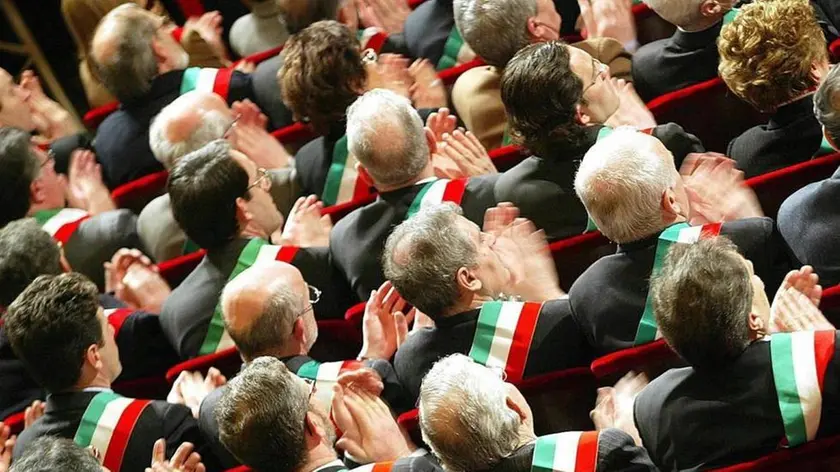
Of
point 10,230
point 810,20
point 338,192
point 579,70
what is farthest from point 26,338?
point 810,20

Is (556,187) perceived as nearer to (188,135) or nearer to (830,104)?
(830,104)

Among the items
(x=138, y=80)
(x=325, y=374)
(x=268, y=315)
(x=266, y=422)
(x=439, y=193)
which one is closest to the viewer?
(x=266, y=422)

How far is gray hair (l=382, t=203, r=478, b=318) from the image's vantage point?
3127 millimetres

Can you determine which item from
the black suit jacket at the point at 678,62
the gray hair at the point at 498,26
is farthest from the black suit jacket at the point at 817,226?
the gray hair at the point at 498,26

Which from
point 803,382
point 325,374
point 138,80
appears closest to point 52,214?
point 138,80

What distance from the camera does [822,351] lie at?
2.51 meters

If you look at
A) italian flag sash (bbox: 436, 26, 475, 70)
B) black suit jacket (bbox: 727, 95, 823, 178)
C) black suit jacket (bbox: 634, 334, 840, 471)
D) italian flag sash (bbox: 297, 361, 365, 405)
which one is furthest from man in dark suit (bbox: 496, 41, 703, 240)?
italian flag sash (bbox: 436, 26, 475, 70)

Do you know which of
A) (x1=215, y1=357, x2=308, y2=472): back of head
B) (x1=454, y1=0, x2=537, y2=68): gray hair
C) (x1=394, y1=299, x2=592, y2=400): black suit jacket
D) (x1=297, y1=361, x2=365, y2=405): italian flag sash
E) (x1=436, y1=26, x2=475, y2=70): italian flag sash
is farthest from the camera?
(x1=436, y1=26, x2=475, y2=70): italian flag sash

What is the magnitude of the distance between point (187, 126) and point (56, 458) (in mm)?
1601

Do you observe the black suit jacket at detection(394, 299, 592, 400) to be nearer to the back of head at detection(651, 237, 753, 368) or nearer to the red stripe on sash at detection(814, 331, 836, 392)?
the back of head at detection(651, 237, 753, 368)

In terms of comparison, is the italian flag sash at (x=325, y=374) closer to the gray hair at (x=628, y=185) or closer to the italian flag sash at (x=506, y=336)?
the italian flag sash at (x=506, y=336)

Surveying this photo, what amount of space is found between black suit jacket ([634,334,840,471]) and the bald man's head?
984mm

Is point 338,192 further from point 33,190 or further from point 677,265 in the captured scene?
point 677,265

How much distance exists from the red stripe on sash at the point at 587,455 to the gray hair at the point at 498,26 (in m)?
1.65
